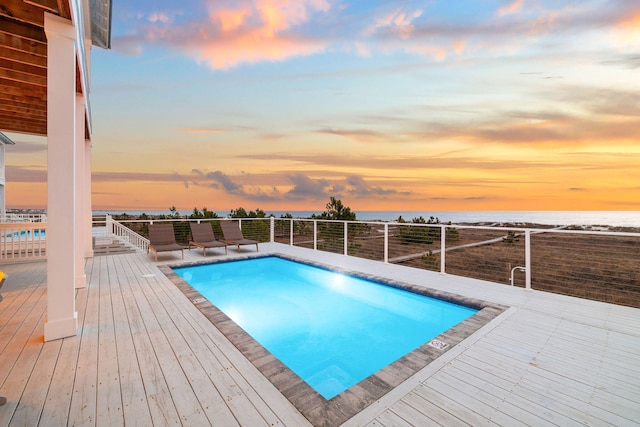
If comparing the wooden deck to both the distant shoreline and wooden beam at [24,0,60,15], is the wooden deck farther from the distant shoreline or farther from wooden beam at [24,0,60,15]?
the distant shoreline

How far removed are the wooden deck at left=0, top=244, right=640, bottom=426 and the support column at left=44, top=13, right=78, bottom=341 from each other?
0.38m

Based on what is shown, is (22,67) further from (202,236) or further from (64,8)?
(202,236)

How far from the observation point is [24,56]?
3.10 meters

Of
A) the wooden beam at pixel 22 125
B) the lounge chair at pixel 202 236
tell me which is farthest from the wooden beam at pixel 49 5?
the lounge chair at pixel 202 236

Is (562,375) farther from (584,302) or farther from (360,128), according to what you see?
Result: (360,128)

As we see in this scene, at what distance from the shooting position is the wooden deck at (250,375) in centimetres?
167

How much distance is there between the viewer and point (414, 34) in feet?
23.1

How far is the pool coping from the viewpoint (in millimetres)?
1712

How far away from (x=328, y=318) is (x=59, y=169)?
→ 3.20 metres

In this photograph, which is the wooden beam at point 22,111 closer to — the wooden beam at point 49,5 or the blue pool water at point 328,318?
the wooden beam at point 49,5

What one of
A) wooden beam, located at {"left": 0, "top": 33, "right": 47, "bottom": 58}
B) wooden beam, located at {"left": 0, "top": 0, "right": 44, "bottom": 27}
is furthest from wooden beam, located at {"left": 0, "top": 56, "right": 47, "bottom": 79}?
wooden beam, located at {"left": 0, "top": 0, "right": 44, "bottom": 27}

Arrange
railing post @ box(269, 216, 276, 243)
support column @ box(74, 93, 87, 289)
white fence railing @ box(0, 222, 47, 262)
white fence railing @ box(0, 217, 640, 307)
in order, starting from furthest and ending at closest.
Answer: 1. railing post @ box(269, 216, 276, 243)
2. white fence railing @ box(0, 222, 47, 262)
3. support column @ box(74, 93, 87, 289)
4. white fence railing @ box(0, 217, 640, 307)

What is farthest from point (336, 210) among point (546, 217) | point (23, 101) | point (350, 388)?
point (546, 217)

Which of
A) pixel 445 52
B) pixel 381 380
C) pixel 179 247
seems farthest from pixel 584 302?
pixel 179 247
